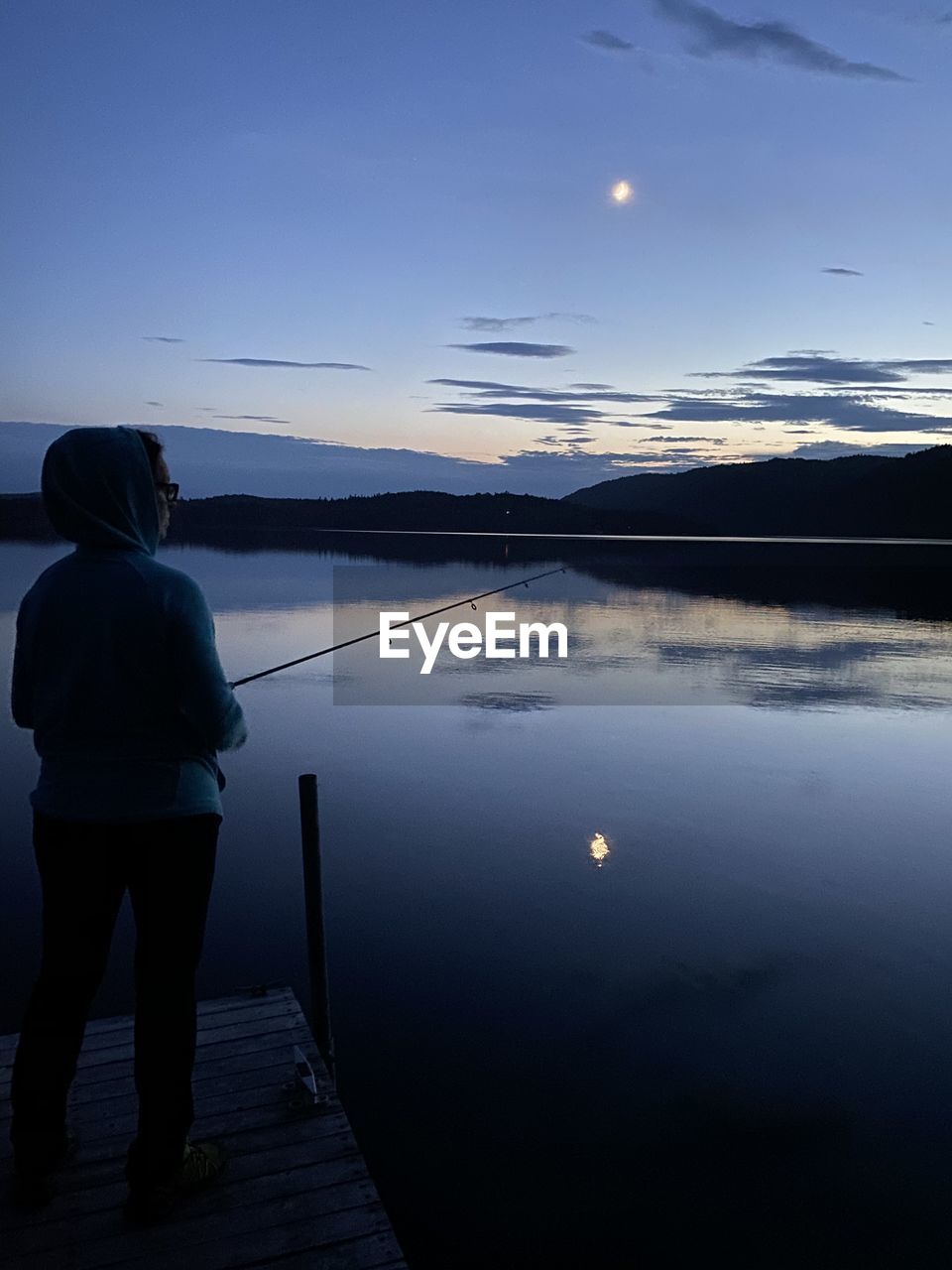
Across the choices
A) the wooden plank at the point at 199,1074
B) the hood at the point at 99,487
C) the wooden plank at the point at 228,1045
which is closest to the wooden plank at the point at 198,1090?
the wooden plank at the point at 199,1074

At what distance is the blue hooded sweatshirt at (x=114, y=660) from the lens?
2.96 metres

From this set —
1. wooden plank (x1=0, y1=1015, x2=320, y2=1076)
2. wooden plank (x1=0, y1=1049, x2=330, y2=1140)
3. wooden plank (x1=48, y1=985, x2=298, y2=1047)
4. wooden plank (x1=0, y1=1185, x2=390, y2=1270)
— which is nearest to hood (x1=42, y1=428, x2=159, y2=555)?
wooden plank (x1=0, y1=1185, x2=390, y2=1270)

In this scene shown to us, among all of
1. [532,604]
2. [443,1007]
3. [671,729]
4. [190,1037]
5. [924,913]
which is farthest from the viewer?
[532,604]

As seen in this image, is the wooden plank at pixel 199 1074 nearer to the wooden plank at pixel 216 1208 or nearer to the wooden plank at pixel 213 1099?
the wooden plank at pixel 213 1099

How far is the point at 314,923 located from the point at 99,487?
2.98 m

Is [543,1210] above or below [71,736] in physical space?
below

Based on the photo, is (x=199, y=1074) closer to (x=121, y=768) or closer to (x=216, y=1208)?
(x=216, y=1208)

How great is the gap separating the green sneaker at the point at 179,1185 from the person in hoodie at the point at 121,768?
0.01 meters

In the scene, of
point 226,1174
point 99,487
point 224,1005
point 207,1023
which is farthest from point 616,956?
point 99,487

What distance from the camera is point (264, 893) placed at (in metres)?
8.09

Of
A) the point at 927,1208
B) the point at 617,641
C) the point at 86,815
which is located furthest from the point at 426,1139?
the point at 617,641

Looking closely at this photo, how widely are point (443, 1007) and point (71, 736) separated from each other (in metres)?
4.05

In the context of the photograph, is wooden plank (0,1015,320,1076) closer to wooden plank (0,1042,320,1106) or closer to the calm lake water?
wooden plank (0,1042,320,1106)

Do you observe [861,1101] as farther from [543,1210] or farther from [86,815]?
[86,815]
